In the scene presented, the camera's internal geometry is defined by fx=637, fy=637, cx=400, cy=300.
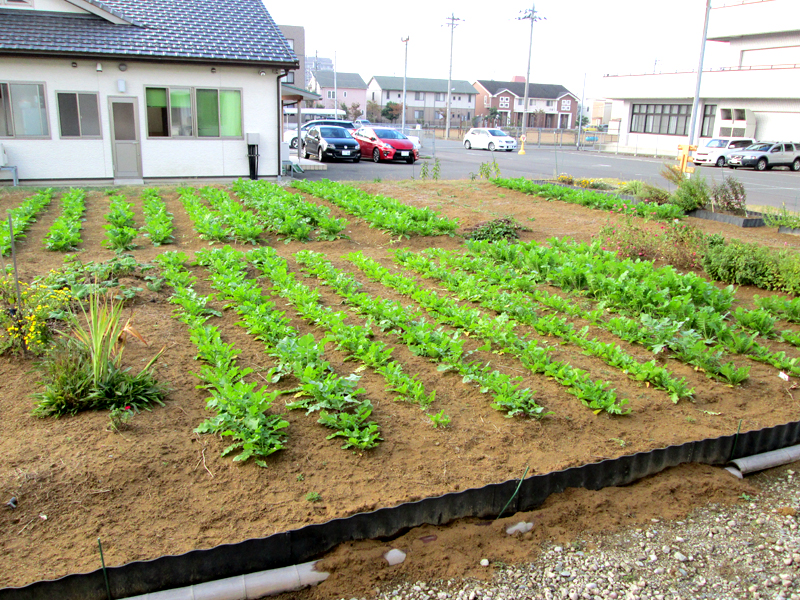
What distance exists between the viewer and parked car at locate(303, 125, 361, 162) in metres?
26.0

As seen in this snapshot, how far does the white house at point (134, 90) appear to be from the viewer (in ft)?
51.9

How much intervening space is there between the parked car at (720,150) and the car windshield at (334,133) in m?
18.6

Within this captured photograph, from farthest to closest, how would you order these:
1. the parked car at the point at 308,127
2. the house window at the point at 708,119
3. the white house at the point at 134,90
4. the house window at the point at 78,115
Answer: the house window at the point at 708,119 → the parked car at the point at 308,127 → the house window at the point at 78,115 → the white house at the point at 134,90

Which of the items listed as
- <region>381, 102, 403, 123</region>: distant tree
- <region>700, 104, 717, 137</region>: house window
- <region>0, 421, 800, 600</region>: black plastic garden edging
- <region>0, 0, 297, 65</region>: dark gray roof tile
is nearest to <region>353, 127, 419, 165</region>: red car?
<region>0, 0, 297, 65</region>: dark gray roof tile

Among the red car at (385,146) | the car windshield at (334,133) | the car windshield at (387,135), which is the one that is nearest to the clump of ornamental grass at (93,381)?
the car windshield at (334,133)

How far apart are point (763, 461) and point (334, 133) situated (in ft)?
79.4

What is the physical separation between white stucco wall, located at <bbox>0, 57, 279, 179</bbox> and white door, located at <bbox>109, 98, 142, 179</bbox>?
13 cm

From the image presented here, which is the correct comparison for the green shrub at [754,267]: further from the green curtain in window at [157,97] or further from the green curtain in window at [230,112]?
the green curtain in window at [157,97]

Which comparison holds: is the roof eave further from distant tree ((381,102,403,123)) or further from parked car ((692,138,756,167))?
distant tree ((381,102,403,123))

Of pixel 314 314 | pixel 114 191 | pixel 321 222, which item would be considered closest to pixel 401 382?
pixel 314 314

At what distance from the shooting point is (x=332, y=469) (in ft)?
13.5

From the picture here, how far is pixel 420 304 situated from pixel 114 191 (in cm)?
1047

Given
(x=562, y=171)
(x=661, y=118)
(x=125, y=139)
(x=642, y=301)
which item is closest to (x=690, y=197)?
(x=642, y=301)

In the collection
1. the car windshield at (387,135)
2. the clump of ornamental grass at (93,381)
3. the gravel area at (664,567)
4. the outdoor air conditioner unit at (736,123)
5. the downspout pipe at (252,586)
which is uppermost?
the outdoor air conditioner unit at (736,123)
